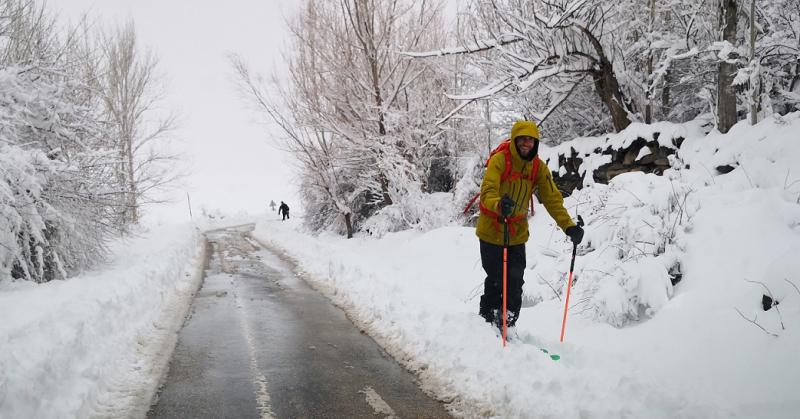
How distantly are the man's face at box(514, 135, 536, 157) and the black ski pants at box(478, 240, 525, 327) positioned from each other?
96 cm

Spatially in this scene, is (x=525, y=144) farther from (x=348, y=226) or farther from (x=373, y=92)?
(x=348, y=226)

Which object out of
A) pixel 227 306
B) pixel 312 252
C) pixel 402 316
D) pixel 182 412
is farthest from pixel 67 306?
pixel 312 252

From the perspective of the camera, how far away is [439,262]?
9.77 m

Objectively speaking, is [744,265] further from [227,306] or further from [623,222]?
[227,306]

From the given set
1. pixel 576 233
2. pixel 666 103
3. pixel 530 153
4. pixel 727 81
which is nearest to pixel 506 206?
pixel 530 153

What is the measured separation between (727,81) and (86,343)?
30.3 feet

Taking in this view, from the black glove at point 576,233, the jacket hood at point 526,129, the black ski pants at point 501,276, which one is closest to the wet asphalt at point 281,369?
the black ski pants at point 501,276

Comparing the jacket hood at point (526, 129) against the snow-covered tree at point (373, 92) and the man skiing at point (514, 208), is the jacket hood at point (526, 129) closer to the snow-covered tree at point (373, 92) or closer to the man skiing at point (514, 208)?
the man skiing at point (514, 208)

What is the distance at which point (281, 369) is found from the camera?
4895 mm

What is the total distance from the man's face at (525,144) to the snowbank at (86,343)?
13.4 ft

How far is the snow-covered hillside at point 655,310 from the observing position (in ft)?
11.1

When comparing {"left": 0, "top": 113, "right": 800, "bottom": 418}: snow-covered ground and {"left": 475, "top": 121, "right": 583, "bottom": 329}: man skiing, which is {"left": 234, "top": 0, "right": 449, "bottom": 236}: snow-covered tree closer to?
{"left": 0, "top": 113, "right": 800, "bottom": 418}: snow-covered ground

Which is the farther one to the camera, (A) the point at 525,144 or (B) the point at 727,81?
(B) the point at 727,81

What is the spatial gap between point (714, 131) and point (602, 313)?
4.33 metres
